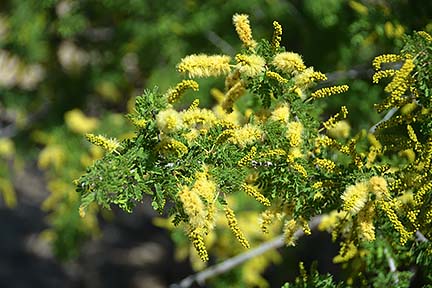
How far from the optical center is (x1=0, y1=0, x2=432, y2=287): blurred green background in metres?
2.97

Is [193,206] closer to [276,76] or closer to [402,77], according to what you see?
[276,76]

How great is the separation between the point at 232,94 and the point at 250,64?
0.19 m

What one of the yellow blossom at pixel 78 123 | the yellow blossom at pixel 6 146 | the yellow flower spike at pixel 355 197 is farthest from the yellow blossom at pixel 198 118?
the yellow blossom at pixel 6 146

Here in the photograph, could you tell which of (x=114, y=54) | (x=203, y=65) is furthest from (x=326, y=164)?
(x=114, y=54)

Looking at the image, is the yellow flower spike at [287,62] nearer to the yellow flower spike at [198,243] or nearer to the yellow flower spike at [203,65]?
the yellow flower spike at [203,65]

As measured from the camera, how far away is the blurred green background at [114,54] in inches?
117

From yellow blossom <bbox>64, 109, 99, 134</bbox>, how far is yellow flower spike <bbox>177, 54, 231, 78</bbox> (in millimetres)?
2199

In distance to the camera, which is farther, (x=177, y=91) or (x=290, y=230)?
(x=290, y=230)

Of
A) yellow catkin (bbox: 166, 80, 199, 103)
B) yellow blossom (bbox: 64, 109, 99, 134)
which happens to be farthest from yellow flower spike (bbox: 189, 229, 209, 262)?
yellow blossom (bbox: 64, 109, 99, 134)

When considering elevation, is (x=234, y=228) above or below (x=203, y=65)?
below

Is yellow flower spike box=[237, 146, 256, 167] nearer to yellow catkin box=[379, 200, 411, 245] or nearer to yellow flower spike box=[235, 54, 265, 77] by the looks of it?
yellow flower spike box=[235, 54, 265, 77]

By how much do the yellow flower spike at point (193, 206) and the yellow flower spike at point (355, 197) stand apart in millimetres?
304

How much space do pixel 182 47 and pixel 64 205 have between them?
113cm

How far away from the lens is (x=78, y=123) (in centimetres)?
391
